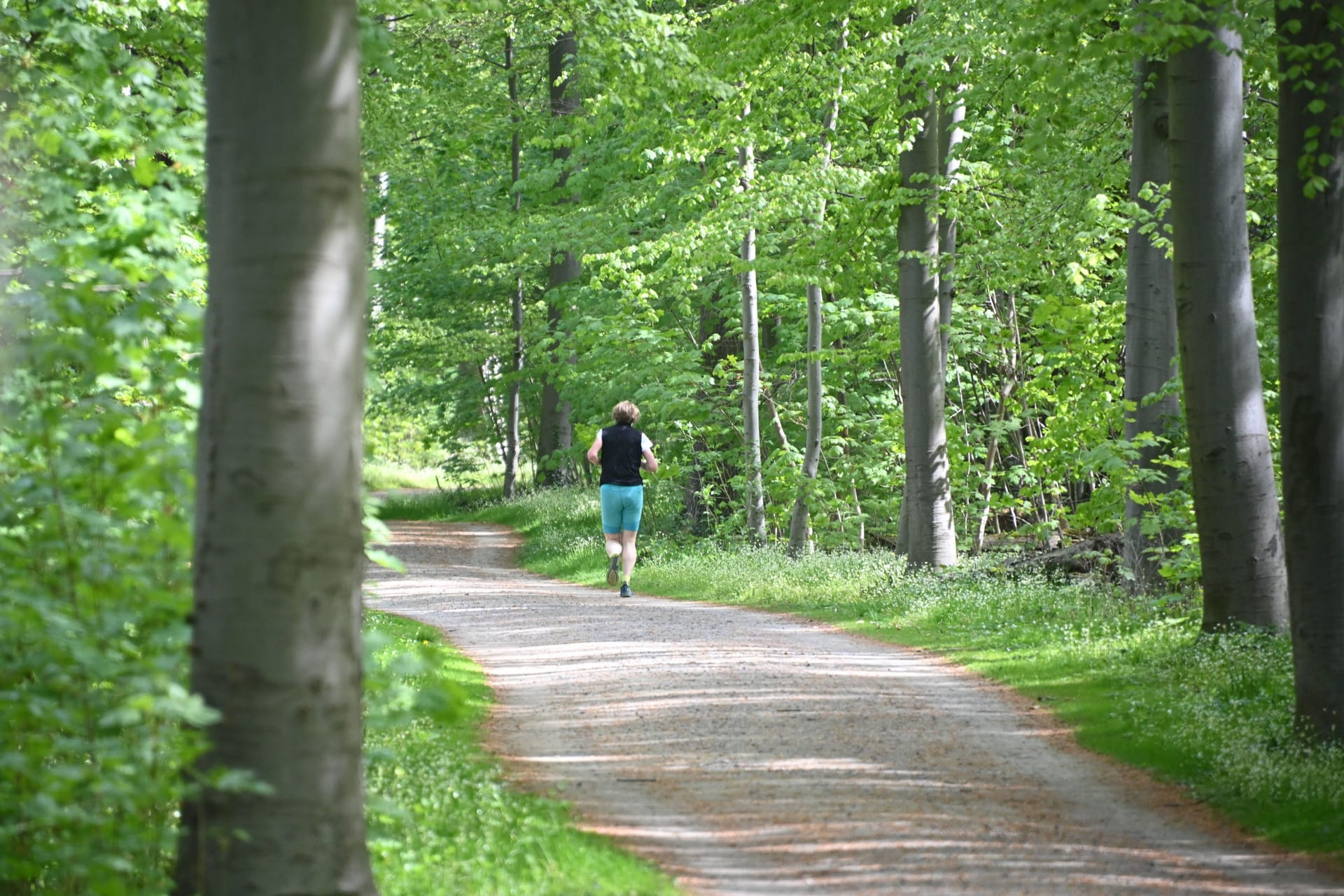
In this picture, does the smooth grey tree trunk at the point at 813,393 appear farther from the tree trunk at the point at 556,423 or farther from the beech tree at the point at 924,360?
the tree trunk at the point at 556,423

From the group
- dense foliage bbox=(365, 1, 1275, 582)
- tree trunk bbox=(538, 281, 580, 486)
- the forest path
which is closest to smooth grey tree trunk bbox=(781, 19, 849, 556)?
dense foliage bbox=(365, 1, 1275, 582)

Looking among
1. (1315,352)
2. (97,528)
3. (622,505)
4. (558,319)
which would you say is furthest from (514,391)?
(97,528)

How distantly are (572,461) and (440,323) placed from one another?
6.51m

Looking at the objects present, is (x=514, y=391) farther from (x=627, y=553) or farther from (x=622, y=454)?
(x=622, y=454)

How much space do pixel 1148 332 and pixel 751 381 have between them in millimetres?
7619

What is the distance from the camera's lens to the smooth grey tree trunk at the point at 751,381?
62.3ft

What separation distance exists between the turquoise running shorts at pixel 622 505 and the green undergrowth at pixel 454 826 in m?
8.44

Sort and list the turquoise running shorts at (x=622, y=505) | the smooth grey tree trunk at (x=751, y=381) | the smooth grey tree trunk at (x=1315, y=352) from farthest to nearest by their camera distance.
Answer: the smooth grey tree trunk at (x=751, y=381) < the turquoise running shorts at (x=622, y=505) < the smooth grey tree trunk at (x=1315, y=352)

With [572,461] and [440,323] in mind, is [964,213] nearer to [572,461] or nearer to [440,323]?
[572,461]

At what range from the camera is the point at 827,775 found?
24.7 feet

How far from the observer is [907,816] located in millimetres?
6754

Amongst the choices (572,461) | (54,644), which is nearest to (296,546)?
(54,644)

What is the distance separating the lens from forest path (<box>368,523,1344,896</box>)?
6.00m

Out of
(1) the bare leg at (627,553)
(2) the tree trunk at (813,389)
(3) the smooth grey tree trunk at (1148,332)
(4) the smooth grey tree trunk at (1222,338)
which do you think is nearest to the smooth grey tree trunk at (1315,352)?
(4) the smooth grey tree trunk at (1222,338)
